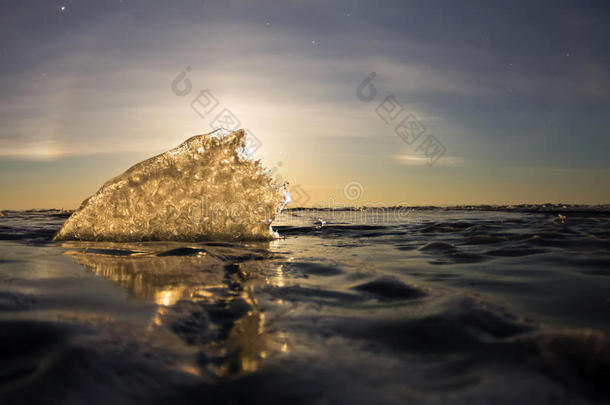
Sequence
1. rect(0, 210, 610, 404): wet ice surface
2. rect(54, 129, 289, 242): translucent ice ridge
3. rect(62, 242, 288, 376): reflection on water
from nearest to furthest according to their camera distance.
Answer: rect(0, 210, 610, 404): wet ice surface < rect(62, 242, 288, 376): reflection on water < rect(54, 129, 289, 242): translucent ice ridge

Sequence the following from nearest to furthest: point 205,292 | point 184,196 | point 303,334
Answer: point 303,334 → point 205,292 → point 184,196

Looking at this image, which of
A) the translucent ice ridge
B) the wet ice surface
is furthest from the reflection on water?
the translucent ice ridge

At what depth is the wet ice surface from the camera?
110cm

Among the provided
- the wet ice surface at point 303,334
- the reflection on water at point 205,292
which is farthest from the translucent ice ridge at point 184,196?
the wet ice surface at point 303,334

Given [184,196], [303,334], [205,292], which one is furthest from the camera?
[184,196]

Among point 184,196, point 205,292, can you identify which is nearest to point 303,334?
point 205,292

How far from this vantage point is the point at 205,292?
2281mm

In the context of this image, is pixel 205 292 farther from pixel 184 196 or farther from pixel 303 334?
pixel 184 196

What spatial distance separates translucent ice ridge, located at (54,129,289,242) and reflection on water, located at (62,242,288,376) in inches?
48.1

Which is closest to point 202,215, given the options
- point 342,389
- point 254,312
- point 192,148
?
point 192,148

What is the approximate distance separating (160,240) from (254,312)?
403 cm

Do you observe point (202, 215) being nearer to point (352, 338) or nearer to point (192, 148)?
point (192, 148)

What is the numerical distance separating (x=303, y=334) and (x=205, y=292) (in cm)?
91

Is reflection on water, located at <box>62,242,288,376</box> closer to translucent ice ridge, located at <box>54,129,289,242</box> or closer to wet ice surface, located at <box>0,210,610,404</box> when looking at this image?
wet ice surface, located at <box>0,210,610,404</box>
